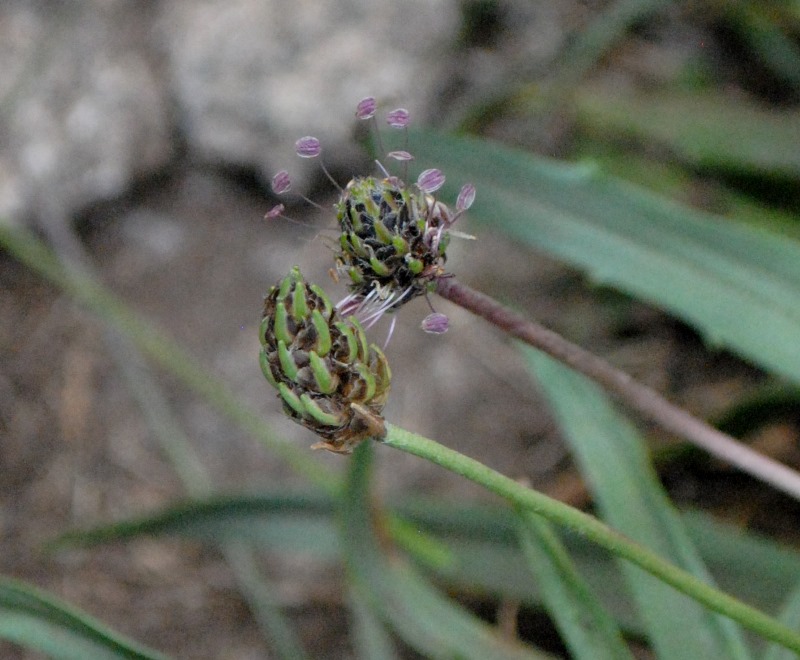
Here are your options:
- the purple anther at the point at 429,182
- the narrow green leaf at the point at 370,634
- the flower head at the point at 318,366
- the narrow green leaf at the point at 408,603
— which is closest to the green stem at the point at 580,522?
the flower head at the point at 318,366

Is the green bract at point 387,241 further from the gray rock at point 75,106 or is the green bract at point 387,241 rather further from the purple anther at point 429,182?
the gray rock at point 75,106

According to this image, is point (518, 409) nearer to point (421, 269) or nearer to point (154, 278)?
point (154, 278)

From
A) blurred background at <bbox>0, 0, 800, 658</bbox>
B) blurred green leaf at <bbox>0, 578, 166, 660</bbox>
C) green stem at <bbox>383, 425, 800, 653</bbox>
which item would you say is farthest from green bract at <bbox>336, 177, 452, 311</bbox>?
blurred background at <bbox>0, 0, 800, 658</bbox>

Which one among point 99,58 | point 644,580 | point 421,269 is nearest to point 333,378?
point 421,269

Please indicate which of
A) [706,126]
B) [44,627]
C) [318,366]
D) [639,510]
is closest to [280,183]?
[318,366]

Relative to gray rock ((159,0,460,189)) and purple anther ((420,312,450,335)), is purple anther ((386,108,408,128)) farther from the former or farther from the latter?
gray rock ((159,0,460,189))
